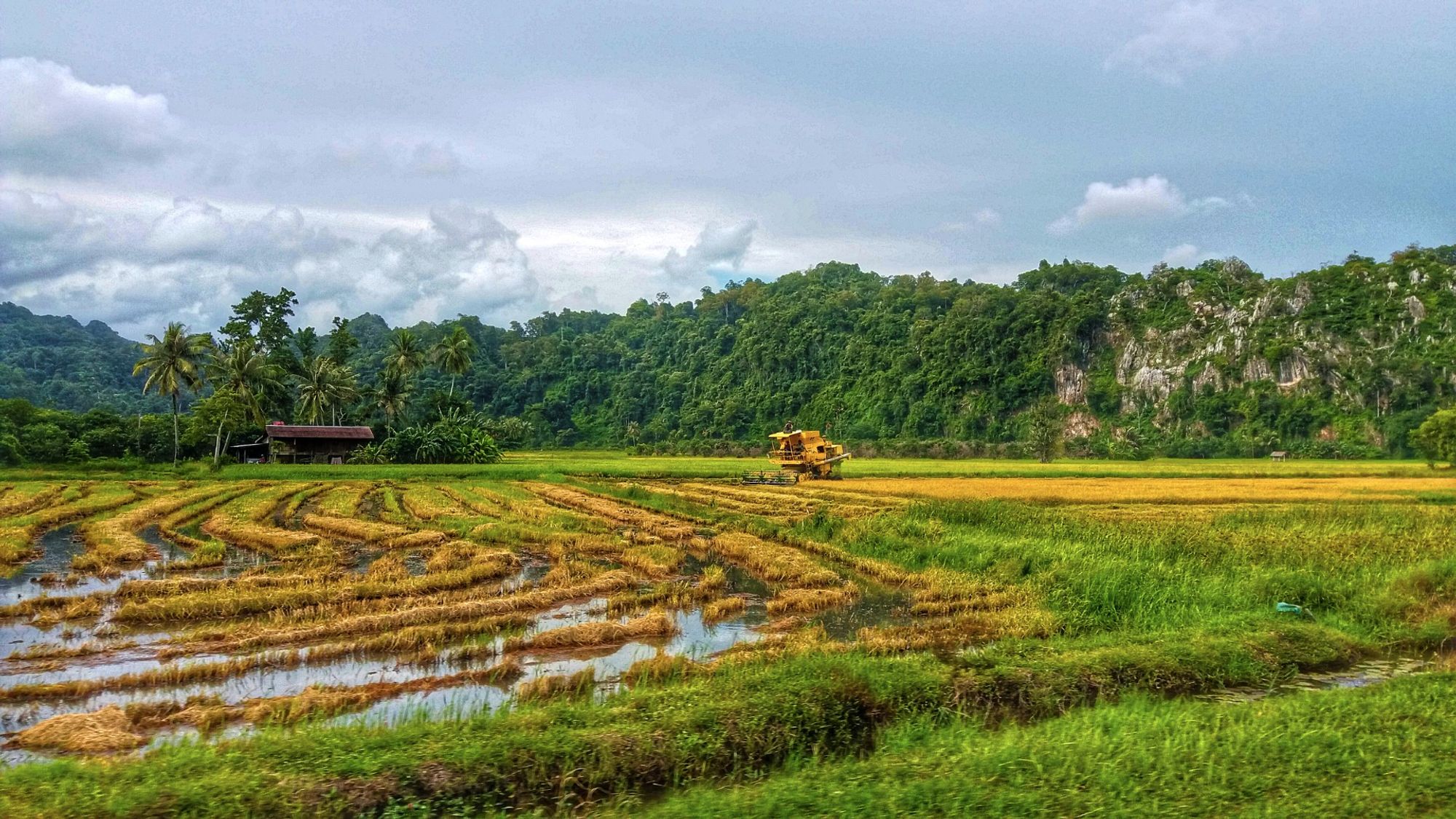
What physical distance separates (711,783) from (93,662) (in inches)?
316

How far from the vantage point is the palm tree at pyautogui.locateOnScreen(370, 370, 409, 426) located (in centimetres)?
6216

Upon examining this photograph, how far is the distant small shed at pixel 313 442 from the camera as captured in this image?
168 ft

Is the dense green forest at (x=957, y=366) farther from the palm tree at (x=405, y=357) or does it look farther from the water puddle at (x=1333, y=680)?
the water puddle at (x=1333, y=680)

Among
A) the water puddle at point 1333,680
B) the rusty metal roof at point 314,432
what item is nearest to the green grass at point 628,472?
the rusty metal roof at point 314,432

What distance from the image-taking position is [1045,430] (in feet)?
236

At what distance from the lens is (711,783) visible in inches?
271

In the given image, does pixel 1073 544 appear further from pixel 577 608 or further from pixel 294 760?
pixel 294 760

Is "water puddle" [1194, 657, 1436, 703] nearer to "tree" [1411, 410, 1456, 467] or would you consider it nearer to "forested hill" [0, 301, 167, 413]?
"tree" [1411, 410, 1456, 467]

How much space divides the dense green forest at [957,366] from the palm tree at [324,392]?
1.54m

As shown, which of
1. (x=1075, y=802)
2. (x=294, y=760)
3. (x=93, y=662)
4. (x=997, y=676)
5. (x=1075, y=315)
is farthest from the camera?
(x=1075, y=315)

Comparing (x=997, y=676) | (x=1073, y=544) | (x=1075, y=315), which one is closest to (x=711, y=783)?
(x=997, y=676)

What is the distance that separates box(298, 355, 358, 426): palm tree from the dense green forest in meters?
1.54

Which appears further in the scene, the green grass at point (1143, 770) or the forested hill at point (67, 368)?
the forested hill at point (67, 368)

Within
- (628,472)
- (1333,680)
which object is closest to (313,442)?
(628,472)
